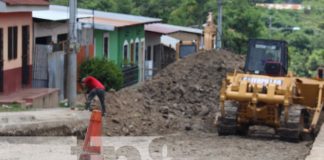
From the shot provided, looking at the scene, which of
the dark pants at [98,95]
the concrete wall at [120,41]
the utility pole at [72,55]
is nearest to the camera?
the dark pants at [98,95]

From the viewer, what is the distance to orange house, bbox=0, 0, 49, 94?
28.1 metres

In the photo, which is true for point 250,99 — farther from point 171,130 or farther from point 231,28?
point 231,28

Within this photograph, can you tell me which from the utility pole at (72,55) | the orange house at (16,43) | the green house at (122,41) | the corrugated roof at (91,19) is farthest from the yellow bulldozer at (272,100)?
the green house at (122,41)

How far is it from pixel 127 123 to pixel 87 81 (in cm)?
196

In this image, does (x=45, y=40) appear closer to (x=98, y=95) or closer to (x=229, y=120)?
(x=98, y=95)

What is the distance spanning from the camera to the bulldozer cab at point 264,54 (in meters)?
24.0

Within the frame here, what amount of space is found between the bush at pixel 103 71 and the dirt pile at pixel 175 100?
2964 mm

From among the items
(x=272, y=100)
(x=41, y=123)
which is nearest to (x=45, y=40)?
(x=41, y=123)

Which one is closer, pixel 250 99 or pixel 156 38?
pixel 250 99

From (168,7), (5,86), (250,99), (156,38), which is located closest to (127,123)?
(250,99)

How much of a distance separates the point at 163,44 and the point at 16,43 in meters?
24.9

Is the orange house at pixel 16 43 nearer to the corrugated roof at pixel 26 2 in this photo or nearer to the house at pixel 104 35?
the corrugated roof at pixel 26 2

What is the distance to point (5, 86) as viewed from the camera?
2844cm

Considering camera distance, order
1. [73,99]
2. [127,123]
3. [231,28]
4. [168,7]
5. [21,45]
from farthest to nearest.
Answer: [168,7] < [231,28] < [21,45] < [73,99] < [127,123]
